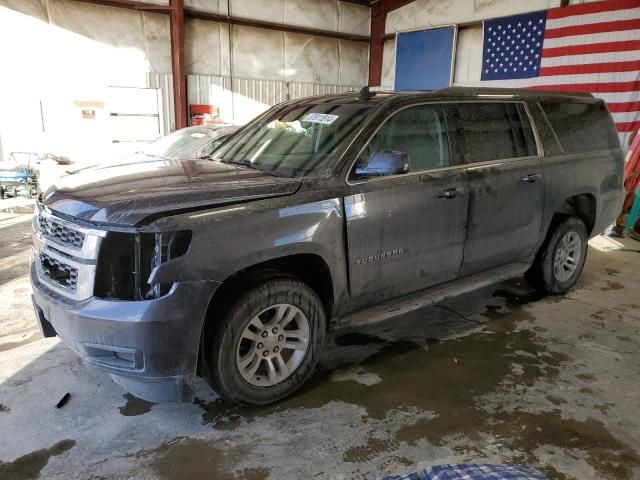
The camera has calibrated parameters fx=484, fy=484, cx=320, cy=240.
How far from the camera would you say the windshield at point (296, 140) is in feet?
9.76

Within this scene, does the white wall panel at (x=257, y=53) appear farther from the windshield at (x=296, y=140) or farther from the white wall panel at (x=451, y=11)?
the windshield at (x=296, y=140)

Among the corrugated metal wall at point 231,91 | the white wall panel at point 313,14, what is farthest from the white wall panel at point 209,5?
the white wall panel at point 313,14

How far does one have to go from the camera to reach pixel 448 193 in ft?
10.8

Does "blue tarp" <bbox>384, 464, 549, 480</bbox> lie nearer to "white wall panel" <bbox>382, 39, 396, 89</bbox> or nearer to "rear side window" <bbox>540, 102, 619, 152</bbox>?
"rear side window" <bbox>540, 102, 619, 152</bbox>

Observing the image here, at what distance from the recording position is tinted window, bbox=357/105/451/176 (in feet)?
10.2

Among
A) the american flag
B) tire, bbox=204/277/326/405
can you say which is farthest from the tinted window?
the american flag

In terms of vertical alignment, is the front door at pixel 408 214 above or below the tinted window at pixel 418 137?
below

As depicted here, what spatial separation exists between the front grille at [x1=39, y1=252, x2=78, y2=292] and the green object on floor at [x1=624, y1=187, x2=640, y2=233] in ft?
25.1

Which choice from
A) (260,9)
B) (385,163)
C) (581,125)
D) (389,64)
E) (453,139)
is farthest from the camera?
(389,64)

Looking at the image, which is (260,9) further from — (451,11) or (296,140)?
(296,140)

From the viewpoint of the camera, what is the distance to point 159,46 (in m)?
11.3

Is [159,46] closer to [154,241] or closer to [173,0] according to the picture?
[173,0]

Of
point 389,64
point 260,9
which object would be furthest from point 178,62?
point 389,64

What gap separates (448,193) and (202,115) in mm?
9893
